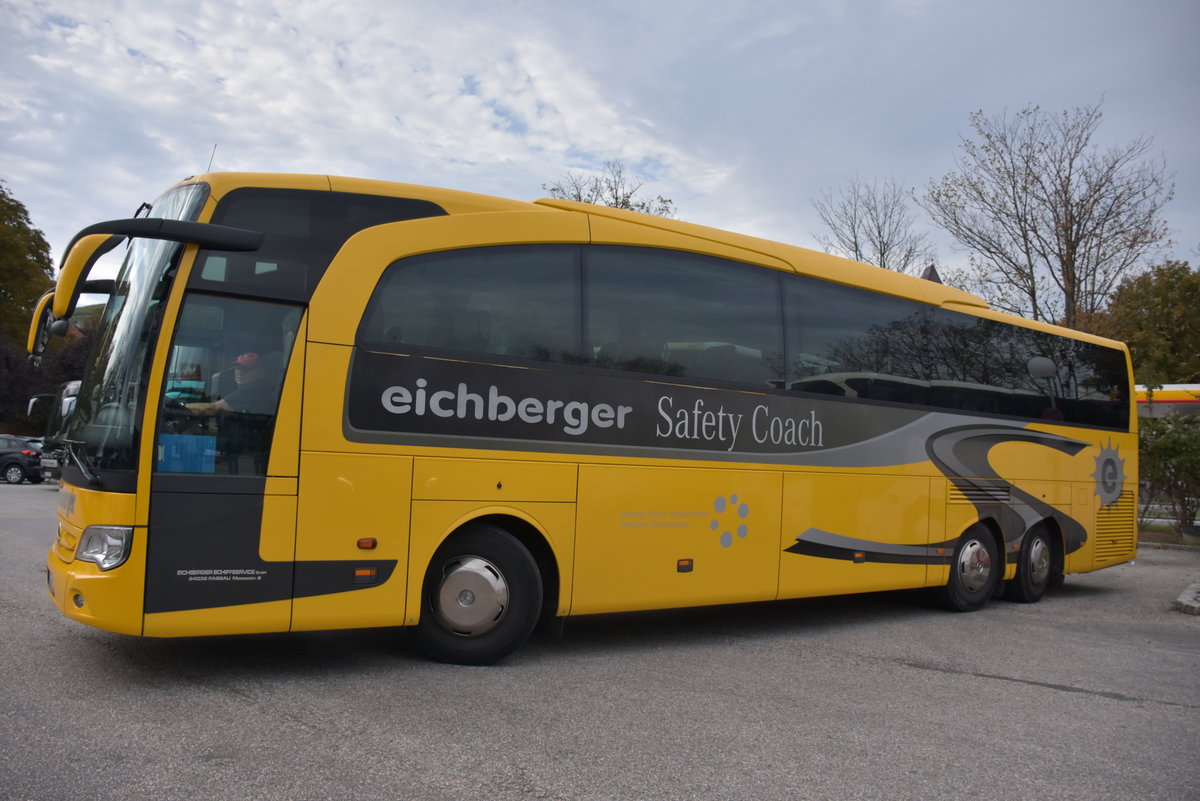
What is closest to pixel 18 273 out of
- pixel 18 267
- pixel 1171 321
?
pixel 18 267

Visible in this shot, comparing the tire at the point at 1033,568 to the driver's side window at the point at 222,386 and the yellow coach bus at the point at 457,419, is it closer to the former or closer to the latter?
the yellow coach bus at the point at 457,419

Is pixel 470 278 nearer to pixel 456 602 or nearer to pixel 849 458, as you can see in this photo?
pixel 456 602

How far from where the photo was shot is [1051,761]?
16.5ft

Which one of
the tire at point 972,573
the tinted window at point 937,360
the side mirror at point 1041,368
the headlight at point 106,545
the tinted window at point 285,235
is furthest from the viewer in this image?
the side mirror at point 1041,368

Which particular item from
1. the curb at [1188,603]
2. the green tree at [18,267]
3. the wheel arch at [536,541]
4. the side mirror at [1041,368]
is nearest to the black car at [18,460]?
the green tree at [18,267]

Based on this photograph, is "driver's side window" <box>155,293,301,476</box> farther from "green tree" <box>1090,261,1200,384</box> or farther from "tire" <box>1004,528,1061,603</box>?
"green tree" <box>1090,261,1200,384</box>

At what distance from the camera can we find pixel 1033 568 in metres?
11.8

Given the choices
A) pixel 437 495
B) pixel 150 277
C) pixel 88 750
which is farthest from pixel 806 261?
pixel 88 750

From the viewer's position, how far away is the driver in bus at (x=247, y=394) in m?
5.71

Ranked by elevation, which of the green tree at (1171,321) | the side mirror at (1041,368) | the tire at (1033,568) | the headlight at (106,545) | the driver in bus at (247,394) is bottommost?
the tire at (1033,568)

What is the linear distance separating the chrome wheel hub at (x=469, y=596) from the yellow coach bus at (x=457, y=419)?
18 mm

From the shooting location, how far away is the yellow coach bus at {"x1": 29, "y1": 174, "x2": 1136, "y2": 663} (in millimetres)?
5641

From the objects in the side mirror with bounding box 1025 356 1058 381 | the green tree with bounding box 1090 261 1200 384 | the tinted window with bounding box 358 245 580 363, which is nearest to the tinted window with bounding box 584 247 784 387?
the tinted window with bounding box 358 245 580 363

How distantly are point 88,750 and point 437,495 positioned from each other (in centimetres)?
257
